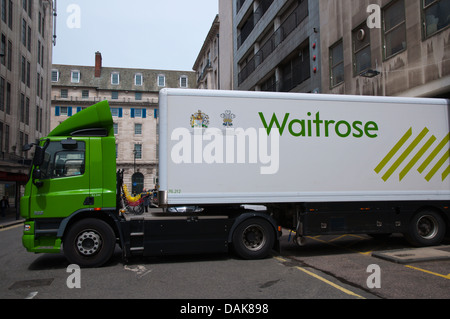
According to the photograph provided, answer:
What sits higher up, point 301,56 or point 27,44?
point 27,44

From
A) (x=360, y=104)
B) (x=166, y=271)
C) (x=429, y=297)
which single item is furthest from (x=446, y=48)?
(x=166, y=271)

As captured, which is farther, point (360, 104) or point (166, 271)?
point (360, 104)

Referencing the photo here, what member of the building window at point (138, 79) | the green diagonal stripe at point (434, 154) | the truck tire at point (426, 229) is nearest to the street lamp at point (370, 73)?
the green diagonal stripe at point (434, 154)

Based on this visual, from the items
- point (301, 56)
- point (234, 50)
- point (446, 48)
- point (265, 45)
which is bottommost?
point (446, 48)

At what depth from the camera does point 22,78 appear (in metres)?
35.9

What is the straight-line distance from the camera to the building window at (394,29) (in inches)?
537

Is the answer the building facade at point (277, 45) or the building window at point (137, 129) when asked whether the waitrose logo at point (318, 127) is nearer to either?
the building facade at point (277, 45)

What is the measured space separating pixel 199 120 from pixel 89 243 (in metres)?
3.50

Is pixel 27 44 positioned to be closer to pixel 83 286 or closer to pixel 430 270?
pixel 83 286

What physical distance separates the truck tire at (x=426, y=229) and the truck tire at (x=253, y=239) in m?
3.66

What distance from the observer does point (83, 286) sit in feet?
21.6

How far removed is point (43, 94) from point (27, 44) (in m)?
7.71

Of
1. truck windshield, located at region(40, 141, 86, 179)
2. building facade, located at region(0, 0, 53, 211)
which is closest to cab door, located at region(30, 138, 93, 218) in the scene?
truck windshield, located at region(40, 141, 86, 179)
